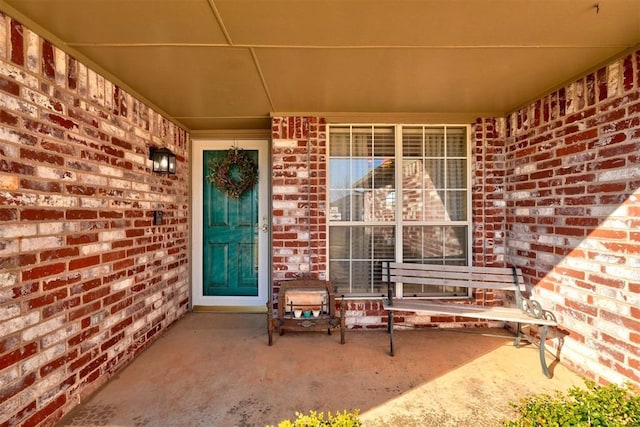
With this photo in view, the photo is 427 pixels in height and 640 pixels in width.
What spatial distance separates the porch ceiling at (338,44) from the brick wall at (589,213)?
0.22 metres

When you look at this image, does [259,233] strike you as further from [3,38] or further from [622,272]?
[622,272]

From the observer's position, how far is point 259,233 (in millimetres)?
3779

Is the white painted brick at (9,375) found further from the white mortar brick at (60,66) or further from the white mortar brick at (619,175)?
the white mortar brick at (619,175)

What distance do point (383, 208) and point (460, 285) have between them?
1.06 m

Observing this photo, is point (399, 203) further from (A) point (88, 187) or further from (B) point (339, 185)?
(A) point (88, 187)

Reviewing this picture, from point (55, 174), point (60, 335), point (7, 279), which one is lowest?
point (60, 335)

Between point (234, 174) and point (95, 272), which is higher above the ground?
point (234, 174)

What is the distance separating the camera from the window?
327 centimetres

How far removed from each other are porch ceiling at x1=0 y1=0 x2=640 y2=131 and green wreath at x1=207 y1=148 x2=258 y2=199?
0.95 metres

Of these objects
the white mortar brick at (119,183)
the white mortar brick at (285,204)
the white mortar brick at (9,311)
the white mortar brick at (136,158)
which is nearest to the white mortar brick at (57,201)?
the white mortar brick at (119,183)

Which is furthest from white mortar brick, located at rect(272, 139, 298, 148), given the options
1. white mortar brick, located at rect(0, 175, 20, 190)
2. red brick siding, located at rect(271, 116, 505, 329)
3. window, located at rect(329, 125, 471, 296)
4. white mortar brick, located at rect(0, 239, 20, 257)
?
white mortar brick, located at rect(0, 239, 20, 257)

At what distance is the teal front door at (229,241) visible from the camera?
3773mm

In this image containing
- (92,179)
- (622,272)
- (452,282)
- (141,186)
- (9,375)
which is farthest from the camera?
(452,282)

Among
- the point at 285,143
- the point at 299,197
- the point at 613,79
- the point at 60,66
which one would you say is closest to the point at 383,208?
the point at 299,197
